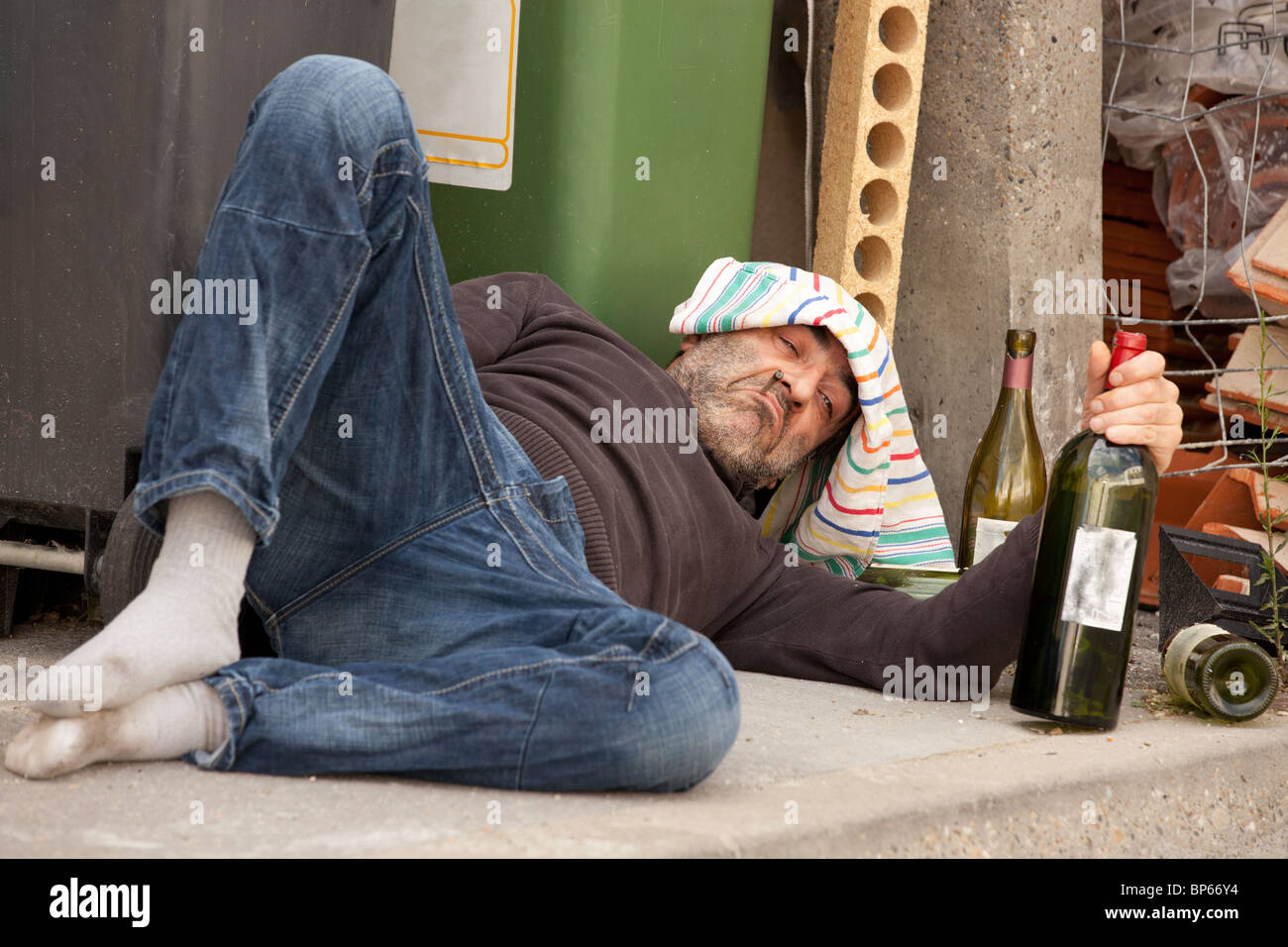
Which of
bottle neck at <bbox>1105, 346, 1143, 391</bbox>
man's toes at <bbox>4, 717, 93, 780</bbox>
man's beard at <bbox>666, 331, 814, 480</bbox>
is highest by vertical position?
bottle neck at <bbox>1105, 346, 1143, 391</bbox>

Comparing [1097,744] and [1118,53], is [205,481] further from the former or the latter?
[1118,53]

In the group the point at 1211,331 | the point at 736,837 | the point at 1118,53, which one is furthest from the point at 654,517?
the point at 1211,331

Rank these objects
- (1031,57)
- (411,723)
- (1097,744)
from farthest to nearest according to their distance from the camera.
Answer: (1031,57) → (1097,744) → (411,723)

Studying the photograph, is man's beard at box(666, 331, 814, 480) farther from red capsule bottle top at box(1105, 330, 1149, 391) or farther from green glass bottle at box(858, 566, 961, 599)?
red capsule bottle top at box(1105, 330, 1149, 391)

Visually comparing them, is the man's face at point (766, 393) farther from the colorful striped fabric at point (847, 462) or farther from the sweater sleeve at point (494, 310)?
the sweater sleeve at point (494, 310)

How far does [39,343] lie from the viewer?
62.2 inches

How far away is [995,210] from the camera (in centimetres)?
252

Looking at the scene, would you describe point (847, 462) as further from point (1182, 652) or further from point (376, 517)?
point (376, 517)

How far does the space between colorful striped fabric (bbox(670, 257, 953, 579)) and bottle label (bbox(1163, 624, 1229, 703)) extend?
1.39ft

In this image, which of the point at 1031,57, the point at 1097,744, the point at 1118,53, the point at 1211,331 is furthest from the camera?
A: the point at 1211,331

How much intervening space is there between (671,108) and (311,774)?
1.40m

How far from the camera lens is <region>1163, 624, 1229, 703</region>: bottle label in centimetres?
171

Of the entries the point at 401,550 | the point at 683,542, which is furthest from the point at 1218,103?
the point at 401,550

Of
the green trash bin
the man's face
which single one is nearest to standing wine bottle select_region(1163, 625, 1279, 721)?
the man's face
